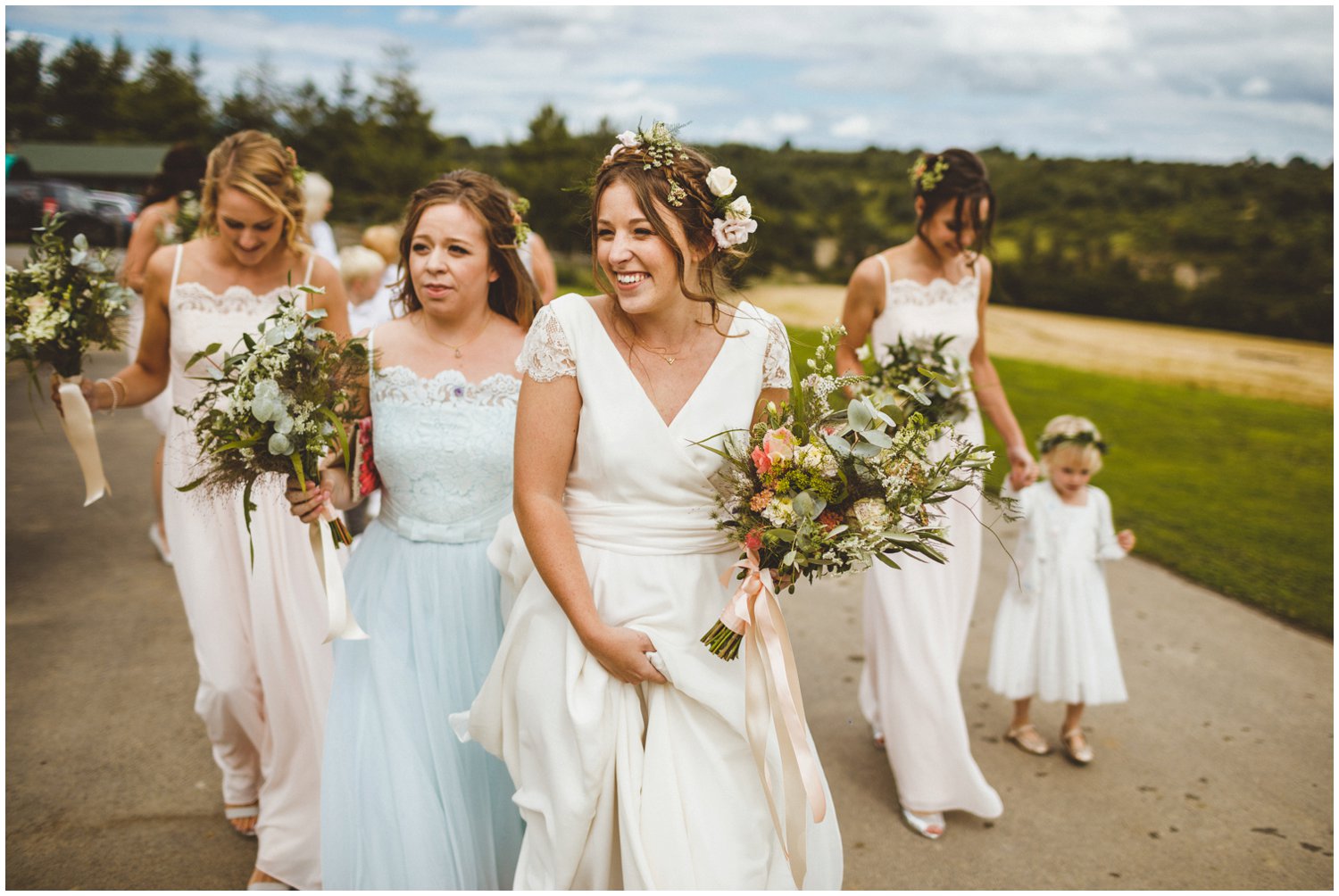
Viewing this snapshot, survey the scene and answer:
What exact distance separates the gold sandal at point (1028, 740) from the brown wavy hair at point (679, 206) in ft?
10.8

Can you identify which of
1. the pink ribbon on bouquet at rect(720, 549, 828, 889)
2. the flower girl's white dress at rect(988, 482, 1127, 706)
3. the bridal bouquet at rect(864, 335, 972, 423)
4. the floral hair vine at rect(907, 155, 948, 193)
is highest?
the floral hair vine at rect(907, 155, 948, 193)

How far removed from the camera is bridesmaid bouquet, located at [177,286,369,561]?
2.93 m

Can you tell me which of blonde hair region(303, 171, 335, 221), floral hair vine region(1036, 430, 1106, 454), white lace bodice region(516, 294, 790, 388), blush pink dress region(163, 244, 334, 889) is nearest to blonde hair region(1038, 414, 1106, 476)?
floral hair vine region(1036, 430, 1106, 454)

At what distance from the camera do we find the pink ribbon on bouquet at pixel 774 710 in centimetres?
258

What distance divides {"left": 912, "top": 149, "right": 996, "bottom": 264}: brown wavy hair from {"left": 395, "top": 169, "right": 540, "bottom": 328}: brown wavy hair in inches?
74.9

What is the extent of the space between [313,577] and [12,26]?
8026mm

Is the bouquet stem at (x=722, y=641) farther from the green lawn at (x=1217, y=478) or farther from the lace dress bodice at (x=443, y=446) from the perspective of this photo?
the green lawn at (x=1217, y=478)

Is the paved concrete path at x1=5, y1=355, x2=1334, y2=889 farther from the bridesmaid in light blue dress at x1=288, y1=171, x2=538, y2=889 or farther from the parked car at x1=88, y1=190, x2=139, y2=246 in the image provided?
the parked car at x1=88, y1=190, x2=139, y2=246

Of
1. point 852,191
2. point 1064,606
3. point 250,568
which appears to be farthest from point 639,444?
point 852,191

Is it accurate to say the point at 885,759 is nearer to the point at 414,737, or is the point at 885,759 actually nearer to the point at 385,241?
the point at 414,737

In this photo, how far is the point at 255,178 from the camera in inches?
147

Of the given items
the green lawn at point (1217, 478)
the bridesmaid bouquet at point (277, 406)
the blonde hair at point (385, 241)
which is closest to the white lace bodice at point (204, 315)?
the bridesmaid bouquet at point (277, 406)

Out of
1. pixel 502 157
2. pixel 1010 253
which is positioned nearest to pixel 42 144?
pixel 502 157

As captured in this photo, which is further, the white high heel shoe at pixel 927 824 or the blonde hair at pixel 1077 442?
the blonde hair at pixel 1077 442
